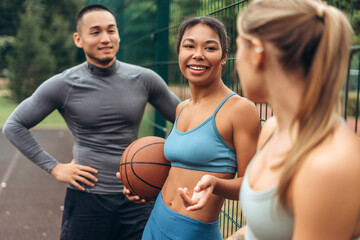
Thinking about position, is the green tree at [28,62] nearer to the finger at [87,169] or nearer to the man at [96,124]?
the man at [96,124]

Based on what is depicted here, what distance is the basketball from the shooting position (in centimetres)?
264

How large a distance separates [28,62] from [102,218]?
66.1 ft

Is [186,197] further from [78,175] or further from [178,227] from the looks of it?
[78,175]

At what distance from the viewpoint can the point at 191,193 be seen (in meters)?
2.24

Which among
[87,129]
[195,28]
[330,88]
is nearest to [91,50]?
[87,129]

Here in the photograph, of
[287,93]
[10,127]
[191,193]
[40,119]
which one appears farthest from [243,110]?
[10,127]

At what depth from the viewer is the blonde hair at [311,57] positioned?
1245mm

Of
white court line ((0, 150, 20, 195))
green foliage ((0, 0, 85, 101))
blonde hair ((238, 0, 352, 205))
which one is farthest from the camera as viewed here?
green foliage ((0, 0, 85, 101))

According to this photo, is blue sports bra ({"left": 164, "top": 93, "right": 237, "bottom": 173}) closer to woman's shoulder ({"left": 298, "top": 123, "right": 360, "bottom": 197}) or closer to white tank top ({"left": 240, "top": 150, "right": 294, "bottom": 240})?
white tank top ({"left": 240, "top": 150, "right": 294, "bottom": 240})

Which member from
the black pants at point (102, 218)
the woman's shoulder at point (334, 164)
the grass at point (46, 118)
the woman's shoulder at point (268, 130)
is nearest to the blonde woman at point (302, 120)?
the woman's shoulder at point (334, 164)

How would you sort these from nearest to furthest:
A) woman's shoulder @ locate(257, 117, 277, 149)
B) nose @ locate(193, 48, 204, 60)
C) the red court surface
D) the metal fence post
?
woman's shoulder @ locate(257, 117, 277, 149) → nose @ locate(193, 48, 204, 60) → the metal fence post → the red court surface

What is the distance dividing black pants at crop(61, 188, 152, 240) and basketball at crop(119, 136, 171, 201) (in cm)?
45

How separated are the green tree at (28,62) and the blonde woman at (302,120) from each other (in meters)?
20.7

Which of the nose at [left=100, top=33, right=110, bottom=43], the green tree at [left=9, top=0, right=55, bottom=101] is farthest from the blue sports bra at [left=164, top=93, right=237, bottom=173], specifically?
the green tree at [left=9, top=0, right=55, bottom=101]
